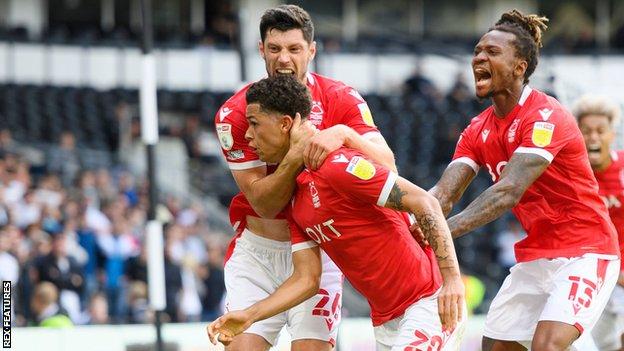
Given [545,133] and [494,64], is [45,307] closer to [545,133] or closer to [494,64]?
[494,64]

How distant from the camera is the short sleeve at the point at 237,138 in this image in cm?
759

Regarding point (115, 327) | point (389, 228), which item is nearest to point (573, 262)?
point (389, 228)

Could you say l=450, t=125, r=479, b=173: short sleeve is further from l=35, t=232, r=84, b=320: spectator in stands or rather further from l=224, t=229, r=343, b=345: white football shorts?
l=35, t=232, r=84, b=320: spectator in stands

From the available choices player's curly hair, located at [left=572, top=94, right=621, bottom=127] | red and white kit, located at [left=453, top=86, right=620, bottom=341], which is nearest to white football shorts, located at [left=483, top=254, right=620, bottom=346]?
red and white kit, located at [left=453, top=86, right=620, bottom=341]

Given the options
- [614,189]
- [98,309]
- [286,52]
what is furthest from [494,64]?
[98,309]

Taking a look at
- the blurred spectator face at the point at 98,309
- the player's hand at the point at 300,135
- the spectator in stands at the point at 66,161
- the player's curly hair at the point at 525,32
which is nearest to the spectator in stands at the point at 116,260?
the blurred spectator face at the point at 98,309

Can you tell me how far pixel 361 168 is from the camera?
22.2 feet

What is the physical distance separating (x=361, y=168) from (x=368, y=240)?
0.44m

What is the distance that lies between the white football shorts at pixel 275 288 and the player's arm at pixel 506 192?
0.84m

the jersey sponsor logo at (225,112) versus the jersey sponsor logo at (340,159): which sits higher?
the jersey sponsor logo at (225,112)

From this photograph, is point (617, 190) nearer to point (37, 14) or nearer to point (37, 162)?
point (37, 162)

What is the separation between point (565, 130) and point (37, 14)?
18476 millimetres

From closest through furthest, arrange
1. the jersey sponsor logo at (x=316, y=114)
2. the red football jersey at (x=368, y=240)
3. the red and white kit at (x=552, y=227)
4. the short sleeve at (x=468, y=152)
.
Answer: the red football jersey at (x=368, y=240) → the jersey sponsor logo at (x=316, y=114) → the red and white kit at (x=552, y=227) → the short sleeve at (x=468, y=152)

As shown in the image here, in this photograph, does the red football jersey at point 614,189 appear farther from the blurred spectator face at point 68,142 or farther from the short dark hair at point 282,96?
the blurred spectator face at point 68,142
